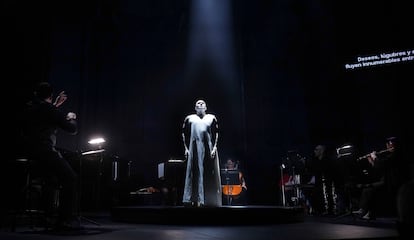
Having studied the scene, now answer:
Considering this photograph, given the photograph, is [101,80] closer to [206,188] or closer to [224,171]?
[224,171]

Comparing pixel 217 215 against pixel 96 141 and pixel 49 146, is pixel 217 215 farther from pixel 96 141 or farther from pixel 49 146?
pixel 96 141

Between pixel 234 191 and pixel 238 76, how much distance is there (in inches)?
136

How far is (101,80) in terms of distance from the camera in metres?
9.55

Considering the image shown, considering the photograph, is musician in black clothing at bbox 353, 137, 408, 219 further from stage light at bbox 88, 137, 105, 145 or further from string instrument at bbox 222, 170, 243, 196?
stage light at bbox 88, 137, 105, 145

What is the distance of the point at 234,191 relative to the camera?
34.8ft

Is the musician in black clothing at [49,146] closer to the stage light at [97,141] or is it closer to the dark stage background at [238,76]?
the dark stage background at [238,76]

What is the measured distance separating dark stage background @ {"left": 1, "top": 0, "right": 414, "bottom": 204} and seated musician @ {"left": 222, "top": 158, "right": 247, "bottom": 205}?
299 mm

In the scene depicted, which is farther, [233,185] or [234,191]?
[234,191]

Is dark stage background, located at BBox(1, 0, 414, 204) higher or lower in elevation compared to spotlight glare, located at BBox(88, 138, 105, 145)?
higher

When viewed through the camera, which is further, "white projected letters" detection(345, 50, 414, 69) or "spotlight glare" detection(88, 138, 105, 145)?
"spotlight glare" detection(88, 138, 105, 145)

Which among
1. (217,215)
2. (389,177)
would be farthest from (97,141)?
(389,177)

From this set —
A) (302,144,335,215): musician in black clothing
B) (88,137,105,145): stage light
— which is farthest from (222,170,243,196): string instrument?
(88,137,105,145): stage light

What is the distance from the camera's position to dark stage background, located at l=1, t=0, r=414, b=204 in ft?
29.3

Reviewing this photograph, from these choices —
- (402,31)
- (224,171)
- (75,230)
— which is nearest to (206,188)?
(75,230)
